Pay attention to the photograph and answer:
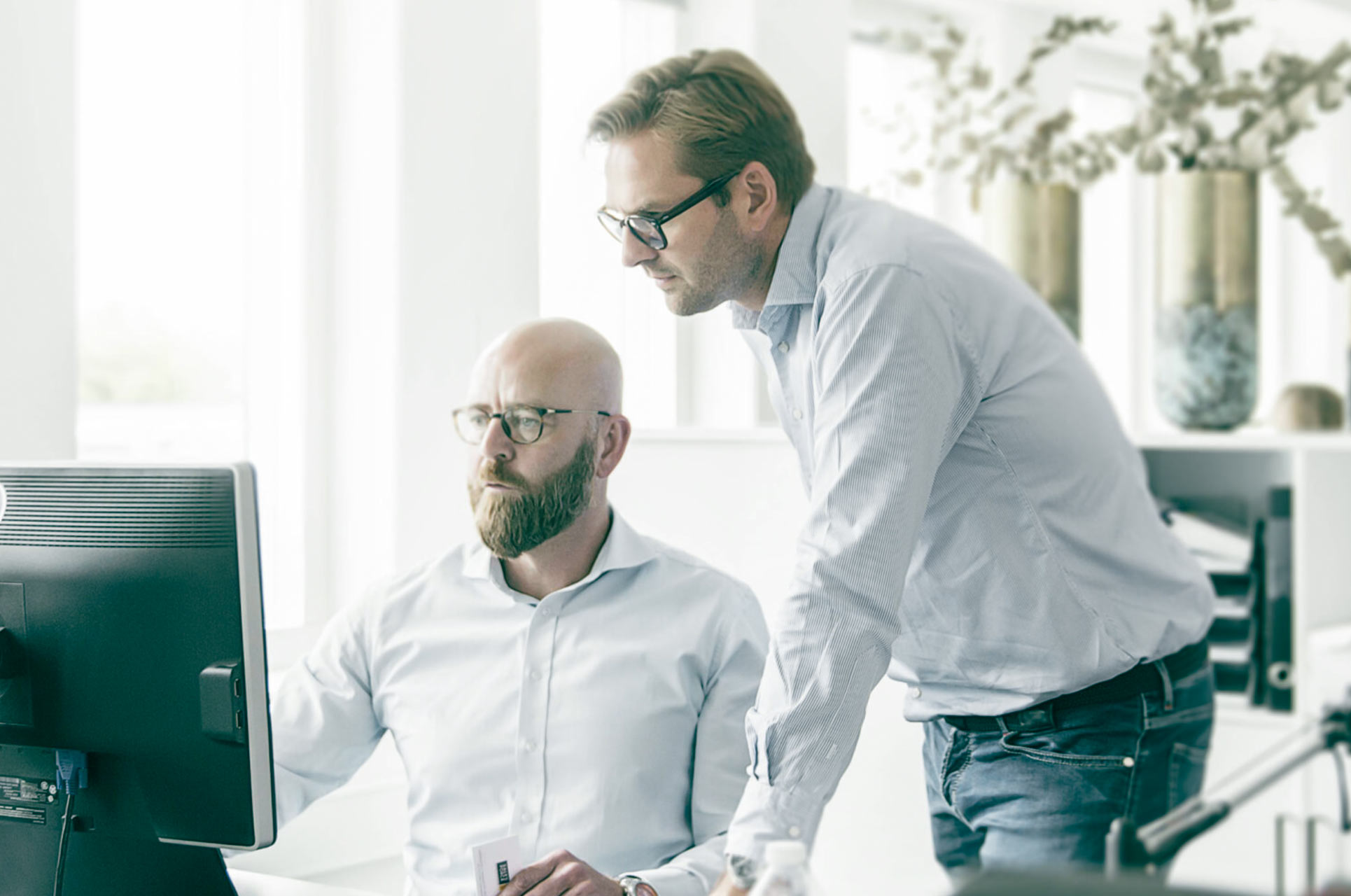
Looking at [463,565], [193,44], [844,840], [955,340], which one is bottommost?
[844,840]

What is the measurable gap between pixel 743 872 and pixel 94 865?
0.60 meters

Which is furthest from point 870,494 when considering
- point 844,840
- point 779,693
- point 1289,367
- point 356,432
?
point 1289,367

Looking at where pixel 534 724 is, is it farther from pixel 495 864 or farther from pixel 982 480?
pixel 982 480

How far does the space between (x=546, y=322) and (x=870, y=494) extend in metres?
0.79

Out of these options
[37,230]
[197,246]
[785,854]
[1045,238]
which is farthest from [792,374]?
[197,246]

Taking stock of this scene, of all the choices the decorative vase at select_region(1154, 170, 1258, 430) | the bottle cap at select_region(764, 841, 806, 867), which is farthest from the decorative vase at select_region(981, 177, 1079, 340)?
the bottle cap at select_region(764, 841, 806, 867)

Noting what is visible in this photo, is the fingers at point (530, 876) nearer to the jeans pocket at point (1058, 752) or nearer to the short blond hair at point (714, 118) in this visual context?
the jeans pocket at point (1058, 752)

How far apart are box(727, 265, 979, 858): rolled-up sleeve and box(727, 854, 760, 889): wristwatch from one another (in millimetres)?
95

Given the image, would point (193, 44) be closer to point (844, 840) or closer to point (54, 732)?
point (54, 732)

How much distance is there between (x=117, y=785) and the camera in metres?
1.16

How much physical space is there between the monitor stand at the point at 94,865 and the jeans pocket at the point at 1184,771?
1.08 meters

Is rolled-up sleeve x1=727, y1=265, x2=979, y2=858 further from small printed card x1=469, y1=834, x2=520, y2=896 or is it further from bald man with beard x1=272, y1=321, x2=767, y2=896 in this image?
bald man with beard x1=272, y1=321, x2=767, y2=896

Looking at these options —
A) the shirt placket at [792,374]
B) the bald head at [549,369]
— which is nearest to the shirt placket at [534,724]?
the bald head at [549,369]

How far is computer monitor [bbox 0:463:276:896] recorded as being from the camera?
1101 millimetres
